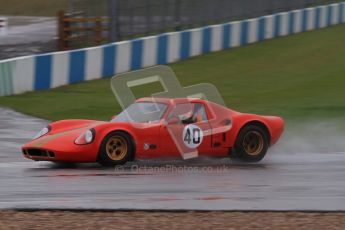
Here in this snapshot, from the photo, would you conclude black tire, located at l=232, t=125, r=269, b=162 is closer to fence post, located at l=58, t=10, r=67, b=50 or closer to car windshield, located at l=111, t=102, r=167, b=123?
car windshield, located at l=111, t=102, r=167, b=123

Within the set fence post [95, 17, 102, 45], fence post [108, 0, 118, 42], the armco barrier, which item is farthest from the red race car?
fence post [95, 17, 102, 45]

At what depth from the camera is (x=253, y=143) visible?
33.9 ft

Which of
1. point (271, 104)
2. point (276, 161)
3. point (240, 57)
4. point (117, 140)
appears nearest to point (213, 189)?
point (117, 140)

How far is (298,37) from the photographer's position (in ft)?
97.0

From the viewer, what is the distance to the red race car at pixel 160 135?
369 inches

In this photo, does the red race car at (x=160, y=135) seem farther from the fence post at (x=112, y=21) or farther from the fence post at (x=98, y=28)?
the fence post at (x=98, y=28)

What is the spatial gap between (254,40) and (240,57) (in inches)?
137

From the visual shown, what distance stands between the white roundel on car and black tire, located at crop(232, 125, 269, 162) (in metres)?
0.57

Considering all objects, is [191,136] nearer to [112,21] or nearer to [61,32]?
[112,21]

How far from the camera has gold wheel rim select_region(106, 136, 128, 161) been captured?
9469mm

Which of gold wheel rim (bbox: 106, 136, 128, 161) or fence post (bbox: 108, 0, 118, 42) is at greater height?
fence post (bbox: 108, 0, 118, 42)

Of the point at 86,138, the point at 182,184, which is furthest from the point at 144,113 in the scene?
the point at 182,184

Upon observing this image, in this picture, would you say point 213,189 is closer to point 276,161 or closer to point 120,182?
point 120,182

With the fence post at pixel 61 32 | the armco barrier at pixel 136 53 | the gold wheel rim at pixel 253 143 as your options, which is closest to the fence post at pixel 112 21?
the armco barrier at pixel 136 53
